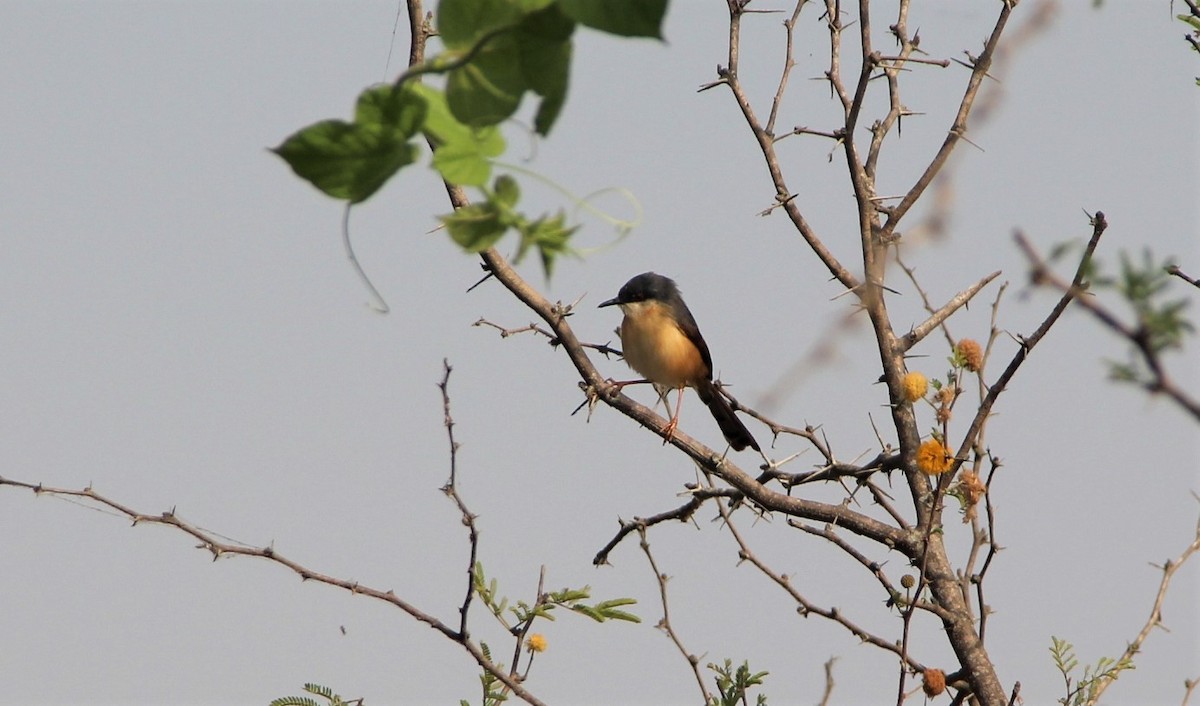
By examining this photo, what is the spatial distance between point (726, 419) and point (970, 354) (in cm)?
573

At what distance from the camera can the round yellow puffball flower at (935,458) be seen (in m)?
4.22

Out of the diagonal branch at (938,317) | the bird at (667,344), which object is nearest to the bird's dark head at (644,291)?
the bird at (667,344)

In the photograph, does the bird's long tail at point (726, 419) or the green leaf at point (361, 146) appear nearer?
the green leaf at point (361, 146)

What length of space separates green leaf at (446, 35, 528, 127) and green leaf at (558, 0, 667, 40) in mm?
87

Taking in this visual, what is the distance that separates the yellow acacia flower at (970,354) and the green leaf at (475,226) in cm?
351

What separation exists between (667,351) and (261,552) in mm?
5271

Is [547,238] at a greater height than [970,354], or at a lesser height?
lesser

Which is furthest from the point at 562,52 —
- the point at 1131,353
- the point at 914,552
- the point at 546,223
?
the point at 914,552

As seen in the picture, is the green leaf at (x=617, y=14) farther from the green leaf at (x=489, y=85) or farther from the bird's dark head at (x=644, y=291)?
the bird's dark head at (x=644, y=291)

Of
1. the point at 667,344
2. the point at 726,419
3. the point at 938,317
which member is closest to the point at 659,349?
the point at 667,344

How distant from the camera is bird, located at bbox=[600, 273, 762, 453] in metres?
9.77

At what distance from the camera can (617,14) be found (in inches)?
43.3

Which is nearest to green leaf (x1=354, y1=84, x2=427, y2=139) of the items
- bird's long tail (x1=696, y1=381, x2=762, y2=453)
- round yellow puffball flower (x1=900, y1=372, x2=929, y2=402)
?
round yellow puffball flower (x1=900, y1=372, x2=929, y2=402)

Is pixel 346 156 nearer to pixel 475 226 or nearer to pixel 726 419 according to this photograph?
pixel 475 226
